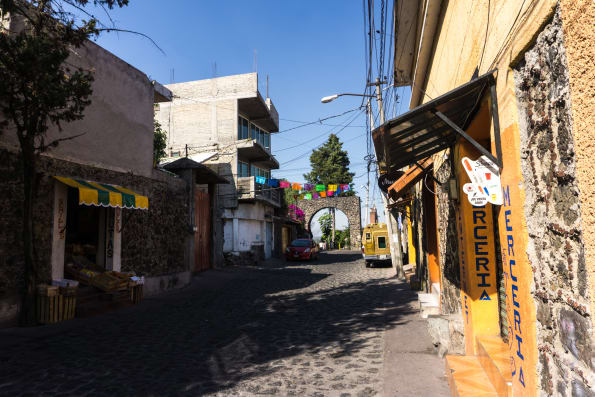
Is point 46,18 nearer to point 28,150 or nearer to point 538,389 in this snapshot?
point 28,150

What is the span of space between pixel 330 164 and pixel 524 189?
2114 inches

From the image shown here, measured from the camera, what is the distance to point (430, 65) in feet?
24.6

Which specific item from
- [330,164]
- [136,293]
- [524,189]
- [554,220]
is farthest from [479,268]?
[330,164]

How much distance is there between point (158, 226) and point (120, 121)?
3486 millimetres

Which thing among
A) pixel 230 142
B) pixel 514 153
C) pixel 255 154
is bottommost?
pixel 514 153

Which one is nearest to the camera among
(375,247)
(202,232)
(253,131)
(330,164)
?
(202,232)

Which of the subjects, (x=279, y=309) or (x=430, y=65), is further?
(x=279, y=309)

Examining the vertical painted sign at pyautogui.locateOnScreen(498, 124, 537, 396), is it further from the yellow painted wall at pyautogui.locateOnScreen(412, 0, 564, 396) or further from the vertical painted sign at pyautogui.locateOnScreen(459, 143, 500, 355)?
the vertical painted sign at pyautogui.locateOnScreen(459, 143, 500, 355)

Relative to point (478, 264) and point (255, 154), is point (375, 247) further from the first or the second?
point (478, 264)

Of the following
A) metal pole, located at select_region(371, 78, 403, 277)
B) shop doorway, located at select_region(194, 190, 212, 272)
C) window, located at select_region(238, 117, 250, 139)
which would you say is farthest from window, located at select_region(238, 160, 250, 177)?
metal pole, located at select_region(371, 78, 403, 277)

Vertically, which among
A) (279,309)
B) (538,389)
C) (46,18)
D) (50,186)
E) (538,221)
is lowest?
(279,309)

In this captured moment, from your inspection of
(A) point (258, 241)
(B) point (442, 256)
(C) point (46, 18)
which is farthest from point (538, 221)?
(A) point (258, 241)

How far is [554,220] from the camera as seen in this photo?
2037mm

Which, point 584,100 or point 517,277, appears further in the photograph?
point 517,277
